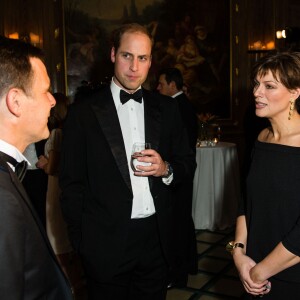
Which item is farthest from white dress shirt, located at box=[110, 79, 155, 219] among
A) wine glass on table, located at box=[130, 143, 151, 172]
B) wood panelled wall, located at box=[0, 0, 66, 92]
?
wood panelled wall, located at box=[0, 0, 66, 92]

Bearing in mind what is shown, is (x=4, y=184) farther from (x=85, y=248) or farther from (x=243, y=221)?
(x=243, y=221)

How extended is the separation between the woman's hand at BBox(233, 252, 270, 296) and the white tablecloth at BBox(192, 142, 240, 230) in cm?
A: 382

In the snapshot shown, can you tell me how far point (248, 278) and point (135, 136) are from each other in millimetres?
993

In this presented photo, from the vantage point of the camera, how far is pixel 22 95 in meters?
1.36

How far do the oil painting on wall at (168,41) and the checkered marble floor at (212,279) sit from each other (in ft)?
15.7

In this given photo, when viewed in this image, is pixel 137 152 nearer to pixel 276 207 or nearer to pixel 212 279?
pixel 276 207

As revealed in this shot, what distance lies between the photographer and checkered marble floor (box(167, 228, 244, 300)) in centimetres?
367

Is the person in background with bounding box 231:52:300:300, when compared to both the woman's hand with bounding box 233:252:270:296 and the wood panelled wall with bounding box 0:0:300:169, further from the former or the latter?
the wood panelled wall with bounding box 0:0:300:169

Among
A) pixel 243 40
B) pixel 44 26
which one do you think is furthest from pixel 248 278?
pixel 243 40

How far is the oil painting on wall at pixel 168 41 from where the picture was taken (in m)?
8.51

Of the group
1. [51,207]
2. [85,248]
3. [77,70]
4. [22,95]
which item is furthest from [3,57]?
[77,70]

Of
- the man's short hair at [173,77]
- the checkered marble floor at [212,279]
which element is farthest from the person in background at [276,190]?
the man's short hair at [173,77]

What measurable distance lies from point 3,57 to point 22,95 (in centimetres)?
14

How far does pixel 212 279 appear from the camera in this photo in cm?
404
